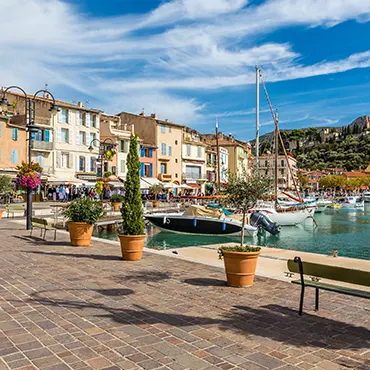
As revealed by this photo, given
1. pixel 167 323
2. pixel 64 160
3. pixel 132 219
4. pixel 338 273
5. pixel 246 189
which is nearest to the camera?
pixel 167 323

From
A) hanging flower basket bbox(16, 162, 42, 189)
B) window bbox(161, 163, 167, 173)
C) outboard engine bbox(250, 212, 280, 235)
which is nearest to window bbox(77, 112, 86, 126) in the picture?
window bbox(161, 163, 167, 173)

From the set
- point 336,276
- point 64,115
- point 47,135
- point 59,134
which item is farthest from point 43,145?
point 336,276

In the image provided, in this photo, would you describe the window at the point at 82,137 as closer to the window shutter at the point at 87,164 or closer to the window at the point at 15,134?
the window shutter at the point at 87,164

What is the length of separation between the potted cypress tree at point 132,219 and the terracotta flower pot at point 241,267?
310 cm

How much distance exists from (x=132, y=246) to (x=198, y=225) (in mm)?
14005

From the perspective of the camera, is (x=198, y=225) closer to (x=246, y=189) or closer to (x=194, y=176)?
(x=246, y=189)

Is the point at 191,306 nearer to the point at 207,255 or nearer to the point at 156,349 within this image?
the point at 156,349

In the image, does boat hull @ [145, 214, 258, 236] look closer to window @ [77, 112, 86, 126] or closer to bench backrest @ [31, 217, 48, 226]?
bench backrest @ [31, 217, 48, 226]

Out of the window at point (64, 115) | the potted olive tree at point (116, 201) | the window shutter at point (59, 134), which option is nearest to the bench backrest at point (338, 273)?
the potted olive tree at point (116, 201)

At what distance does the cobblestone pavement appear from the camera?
4.17 meters

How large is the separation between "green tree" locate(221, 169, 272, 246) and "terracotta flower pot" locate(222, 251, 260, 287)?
105 cm

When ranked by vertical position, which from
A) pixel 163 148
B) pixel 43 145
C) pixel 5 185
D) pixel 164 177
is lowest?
pixel 5 185

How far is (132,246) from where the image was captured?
9.87 meters

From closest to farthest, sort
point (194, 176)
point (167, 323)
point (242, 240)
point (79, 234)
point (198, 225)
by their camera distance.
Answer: point (167, 323) < point (242, 240) < point (79, 234) < point (198, 225) < point (194, 176)
